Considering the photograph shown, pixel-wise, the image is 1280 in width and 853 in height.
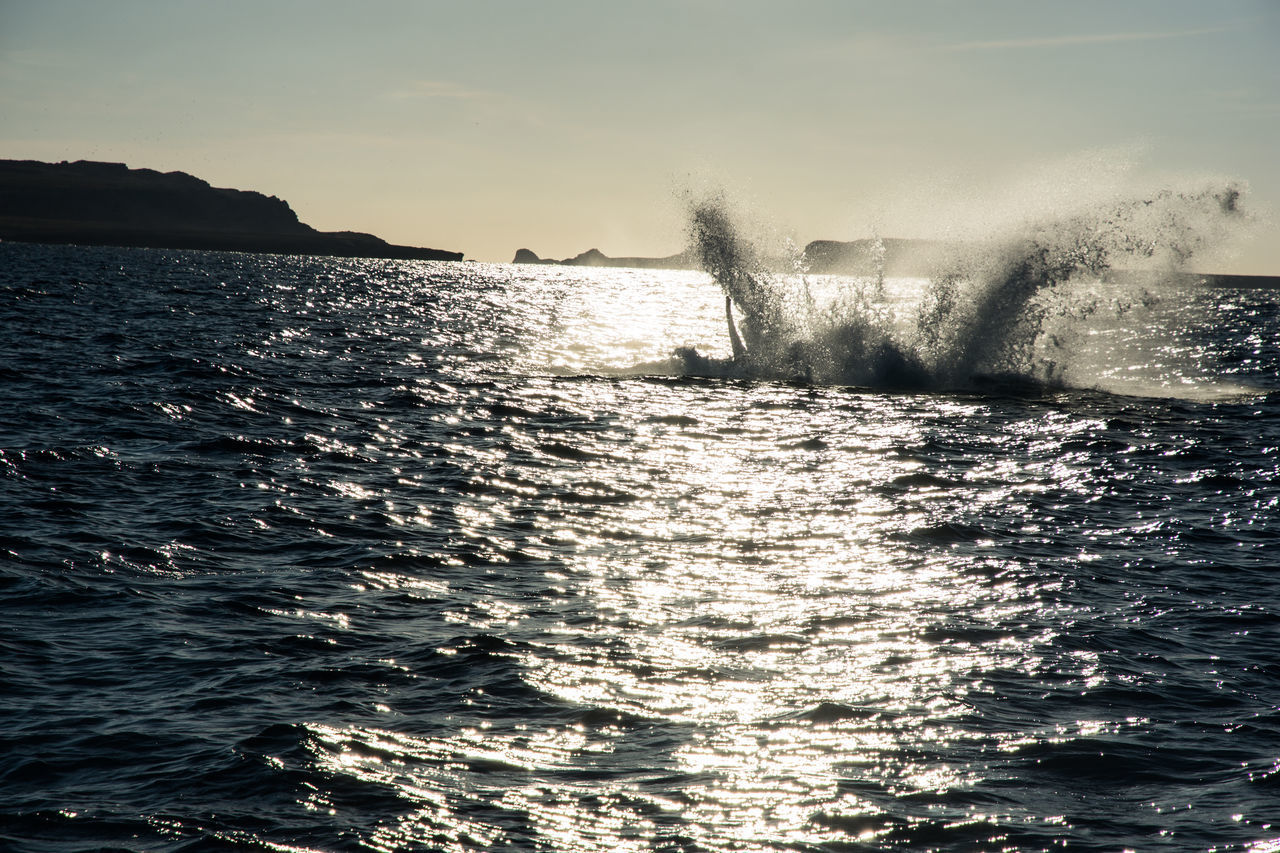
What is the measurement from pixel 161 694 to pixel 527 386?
2332 centimetres

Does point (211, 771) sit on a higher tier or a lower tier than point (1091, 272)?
lower

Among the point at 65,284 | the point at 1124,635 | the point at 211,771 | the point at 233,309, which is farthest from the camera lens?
the point at 65,284

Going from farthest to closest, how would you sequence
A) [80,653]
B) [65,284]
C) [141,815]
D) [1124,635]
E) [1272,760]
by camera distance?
[65,284] → [1124,635] → [80,653] → [1272,760] → [141,815]

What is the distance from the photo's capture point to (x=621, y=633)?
1026 centimetres

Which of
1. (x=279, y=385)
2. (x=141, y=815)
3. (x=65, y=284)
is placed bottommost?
(x=141, y=815)

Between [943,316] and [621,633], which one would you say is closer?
[621,633]

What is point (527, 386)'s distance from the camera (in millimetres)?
31359

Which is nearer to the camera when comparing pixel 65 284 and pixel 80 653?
pixel 80 653

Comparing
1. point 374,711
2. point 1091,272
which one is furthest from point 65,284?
point 374,711

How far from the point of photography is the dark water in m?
6.82

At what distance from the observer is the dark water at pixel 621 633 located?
682 centimetres

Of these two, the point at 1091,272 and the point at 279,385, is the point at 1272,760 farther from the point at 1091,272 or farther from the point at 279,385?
the point at 1091,272

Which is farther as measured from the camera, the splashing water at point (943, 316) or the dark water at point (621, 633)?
the splashing water at point (943, 316)

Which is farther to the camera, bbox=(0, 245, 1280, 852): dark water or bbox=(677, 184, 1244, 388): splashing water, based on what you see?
bbox=(677, 184, 1244, 388): splashing water
